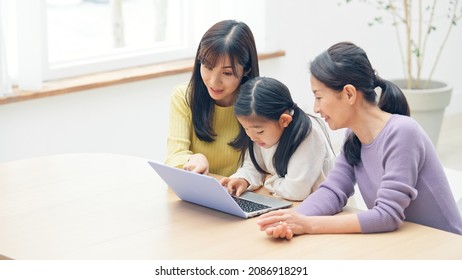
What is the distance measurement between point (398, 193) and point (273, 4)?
2499mm

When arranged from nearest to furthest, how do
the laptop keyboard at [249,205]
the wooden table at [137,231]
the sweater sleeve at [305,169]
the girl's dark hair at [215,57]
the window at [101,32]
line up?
1. the wooden table at [137,231]
2. the laptop keyboard at [249,205]
3. the sweater sleeve at [305,169]
4. the girl's dark hair at [215,57]
5. the window at [101,32]

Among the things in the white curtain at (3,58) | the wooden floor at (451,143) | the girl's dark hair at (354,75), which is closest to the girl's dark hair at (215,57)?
the girl's dark hair at (354,75)

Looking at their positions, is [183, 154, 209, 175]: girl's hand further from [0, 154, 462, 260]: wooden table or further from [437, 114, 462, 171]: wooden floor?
[437, 114, 462, 171]: wooden floor

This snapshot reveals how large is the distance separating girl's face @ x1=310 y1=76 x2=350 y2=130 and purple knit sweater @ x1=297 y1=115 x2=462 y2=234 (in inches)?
3.6

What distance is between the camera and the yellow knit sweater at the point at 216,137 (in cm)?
246

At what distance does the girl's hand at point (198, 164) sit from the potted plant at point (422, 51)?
2.25 meters

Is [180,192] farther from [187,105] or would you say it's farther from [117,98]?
[117,98]

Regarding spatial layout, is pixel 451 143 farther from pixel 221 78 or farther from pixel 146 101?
pixel 221 78

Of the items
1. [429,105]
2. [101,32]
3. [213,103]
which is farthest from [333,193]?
[429,105]

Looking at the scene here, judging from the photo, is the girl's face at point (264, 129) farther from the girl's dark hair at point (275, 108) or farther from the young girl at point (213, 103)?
the young girl at point (213, 103)

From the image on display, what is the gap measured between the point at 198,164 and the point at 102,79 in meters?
1.36

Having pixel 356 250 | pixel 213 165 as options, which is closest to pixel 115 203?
pixel 213 165

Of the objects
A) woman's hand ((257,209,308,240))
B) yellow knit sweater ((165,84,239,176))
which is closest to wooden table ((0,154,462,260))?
woman's hand ((257,209,308,240))

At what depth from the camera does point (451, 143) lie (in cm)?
493
